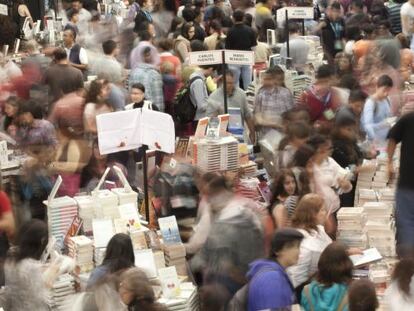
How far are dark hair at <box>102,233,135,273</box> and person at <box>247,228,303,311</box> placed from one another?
2.57ft

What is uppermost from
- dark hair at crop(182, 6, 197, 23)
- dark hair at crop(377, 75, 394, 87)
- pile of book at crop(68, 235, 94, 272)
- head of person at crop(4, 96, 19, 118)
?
dark hair at crop(182, 6, 197, 23)

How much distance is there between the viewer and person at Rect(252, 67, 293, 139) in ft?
36.9

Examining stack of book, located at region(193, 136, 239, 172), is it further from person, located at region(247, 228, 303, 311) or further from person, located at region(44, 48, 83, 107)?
person, located at region(247, 228, 303, 311)

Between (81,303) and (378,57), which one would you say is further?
(378,57)

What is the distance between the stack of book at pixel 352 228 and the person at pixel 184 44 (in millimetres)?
5728

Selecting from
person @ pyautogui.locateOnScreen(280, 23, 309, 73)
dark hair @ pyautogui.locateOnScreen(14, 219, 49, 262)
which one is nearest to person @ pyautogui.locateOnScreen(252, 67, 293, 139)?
person @ pyautogui.locateOnScreen(280, 23, 309, 73)

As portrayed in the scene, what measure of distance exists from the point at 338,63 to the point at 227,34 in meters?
1.87

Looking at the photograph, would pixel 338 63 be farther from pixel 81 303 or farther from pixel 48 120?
pixel 81 303

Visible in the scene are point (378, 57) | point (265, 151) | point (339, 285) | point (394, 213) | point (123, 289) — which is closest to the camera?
point (123, 289)

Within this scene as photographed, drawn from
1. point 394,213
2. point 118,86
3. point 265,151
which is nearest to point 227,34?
point 118,86

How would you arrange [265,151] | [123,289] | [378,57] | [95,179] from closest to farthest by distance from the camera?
[123,289] → [95,179] → [265,151] → [378,57]

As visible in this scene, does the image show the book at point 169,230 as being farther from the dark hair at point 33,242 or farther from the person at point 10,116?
the person at point 10,116

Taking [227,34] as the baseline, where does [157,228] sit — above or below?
below

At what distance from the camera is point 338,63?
44.2 feet
